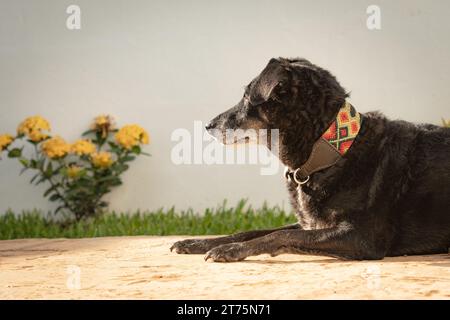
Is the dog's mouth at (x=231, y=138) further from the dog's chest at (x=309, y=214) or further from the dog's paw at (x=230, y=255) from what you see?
the dog's paw at (x=230, y=255)

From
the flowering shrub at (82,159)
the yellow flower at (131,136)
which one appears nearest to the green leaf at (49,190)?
the flowering shrub at (82,159)

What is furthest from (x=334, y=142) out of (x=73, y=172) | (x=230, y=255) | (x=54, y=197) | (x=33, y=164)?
(x=33, y=164)

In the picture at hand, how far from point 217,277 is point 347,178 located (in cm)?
83

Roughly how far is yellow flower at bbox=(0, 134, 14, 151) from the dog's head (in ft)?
10.4

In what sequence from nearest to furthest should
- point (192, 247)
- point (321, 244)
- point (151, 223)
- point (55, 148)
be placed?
point (321, 244)
point (192, 247)
point (151, 223)
point (55, 148)

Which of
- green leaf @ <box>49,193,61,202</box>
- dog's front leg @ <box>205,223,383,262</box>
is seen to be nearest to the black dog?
dog's front leg @ <box>205,223,383,262</box>

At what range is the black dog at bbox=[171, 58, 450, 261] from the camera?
2900 millimetres

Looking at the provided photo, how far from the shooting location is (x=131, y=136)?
5473mm

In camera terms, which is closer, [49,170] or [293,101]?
[293,101]

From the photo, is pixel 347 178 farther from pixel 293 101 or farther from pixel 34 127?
pixel 34 127

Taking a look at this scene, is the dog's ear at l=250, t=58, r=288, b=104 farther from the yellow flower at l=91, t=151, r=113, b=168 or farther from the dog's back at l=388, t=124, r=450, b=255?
the yellow flower at l=91, t=151, r=113, b=168

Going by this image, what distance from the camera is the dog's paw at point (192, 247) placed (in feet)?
11.0

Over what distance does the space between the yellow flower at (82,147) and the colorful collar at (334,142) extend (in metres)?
2.89
